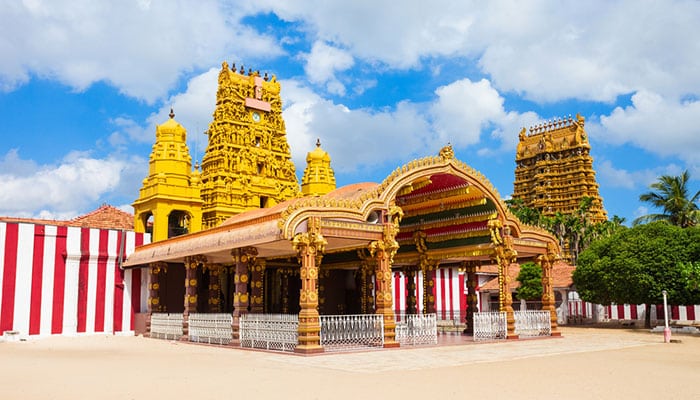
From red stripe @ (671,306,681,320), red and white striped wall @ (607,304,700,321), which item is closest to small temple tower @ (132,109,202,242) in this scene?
red and white striped wall @ (607,304,700,321)

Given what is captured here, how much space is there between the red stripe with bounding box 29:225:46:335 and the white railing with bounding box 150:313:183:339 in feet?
12.2

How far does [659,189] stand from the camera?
38562 mm

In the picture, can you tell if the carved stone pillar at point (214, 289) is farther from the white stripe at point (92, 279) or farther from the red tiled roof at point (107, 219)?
the red tiled roof at point (107, 219)

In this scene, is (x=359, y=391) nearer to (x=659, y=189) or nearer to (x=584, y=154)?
(x=659, y=189)

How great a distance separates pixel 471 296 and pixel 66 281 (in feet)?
45.9

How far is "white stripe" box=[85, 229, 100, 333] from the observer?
21797 millimetres

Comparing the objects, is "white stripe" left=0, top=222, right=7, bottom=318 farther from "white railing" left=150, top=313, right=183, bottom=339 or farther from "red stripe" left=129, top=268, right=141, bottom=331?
"white railing" left=150, top=313, right=183, bottom=339

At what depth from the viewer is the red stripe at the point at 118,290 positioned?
73.3 ft

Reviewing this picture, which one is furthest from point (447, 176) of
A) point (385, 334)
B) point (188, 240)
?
point (188, 240)

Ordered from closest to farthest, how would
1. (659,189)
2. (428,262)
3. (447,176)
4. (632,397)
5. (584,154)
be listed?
(632,397), (447,176), (428,262), (659,189), (584,154)

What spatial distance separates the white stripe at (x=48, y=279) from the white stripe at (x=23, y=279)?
0.43 meters

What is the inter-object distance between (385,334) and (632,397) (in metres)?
8.08

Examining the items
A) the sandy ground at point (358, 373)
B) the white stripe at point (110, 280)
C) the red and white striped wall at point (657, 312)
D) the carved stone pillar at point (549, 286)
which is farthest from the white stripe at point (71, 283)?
the red and white striped wall at point (657, 312)

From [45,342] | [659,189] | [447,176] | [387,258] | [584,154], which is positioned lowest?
[45,342]
